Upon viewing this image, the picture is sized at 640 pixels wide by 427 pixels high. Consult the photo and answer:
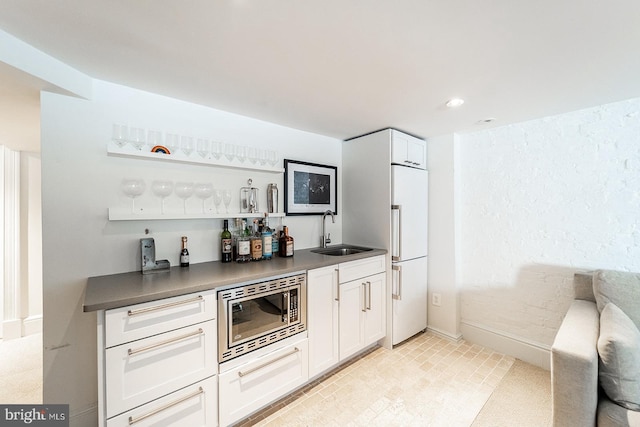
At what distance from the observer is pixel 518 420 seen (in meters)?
1.71

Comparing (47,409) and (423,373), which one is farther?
(423,373)

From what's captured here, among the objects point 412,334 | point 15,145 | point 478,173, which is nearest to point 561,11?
point 478,173

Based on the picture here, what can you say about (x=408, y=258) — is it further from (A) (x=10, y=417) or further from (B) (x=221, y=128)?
(A) (x=10, y=417)

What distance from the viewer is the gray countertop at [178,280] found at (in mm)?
1268

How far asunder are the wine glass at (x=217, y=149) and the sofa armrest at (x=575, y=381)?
248cm

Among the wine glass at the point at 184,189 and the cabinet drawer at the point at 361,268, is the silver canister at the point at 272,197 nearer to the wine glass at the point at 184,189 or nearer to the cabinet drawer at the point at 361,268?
the wine glass at the point at 184,189

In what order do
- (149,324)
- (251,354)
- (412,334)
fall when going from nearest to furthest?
(149,324), (251,354), (412,334)

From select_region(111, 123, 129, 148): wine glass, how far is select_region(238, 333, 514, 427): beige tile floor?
2.06 metres

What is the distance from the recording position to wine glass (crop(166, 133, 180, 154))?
74.4 inches

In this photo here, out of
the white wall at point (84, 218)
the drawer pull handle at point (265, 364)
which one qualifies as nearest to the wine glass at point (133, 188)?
the white wall at point (84, 218)

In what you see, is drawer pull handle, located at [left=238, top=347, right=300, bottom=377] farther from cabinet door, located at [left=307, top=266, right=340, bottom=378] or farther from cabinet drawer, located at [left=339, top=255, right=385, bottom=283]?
cabinet drawer, located at [left=339, top=255, right=385, bottom=283]

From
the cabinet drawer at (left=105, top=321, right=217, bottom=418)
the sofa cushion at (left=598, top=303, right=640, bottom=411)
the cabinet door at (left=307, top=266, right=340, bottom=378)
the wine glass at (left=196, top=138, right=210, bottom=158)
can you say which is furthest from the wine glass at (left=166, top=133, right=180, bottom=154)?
the sofa cushion at (left=598, top=303, right=640, bottom=411)

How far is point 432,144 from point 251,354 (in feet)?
9.21

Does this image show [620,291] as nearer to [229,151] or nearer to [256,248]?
[256,248]
